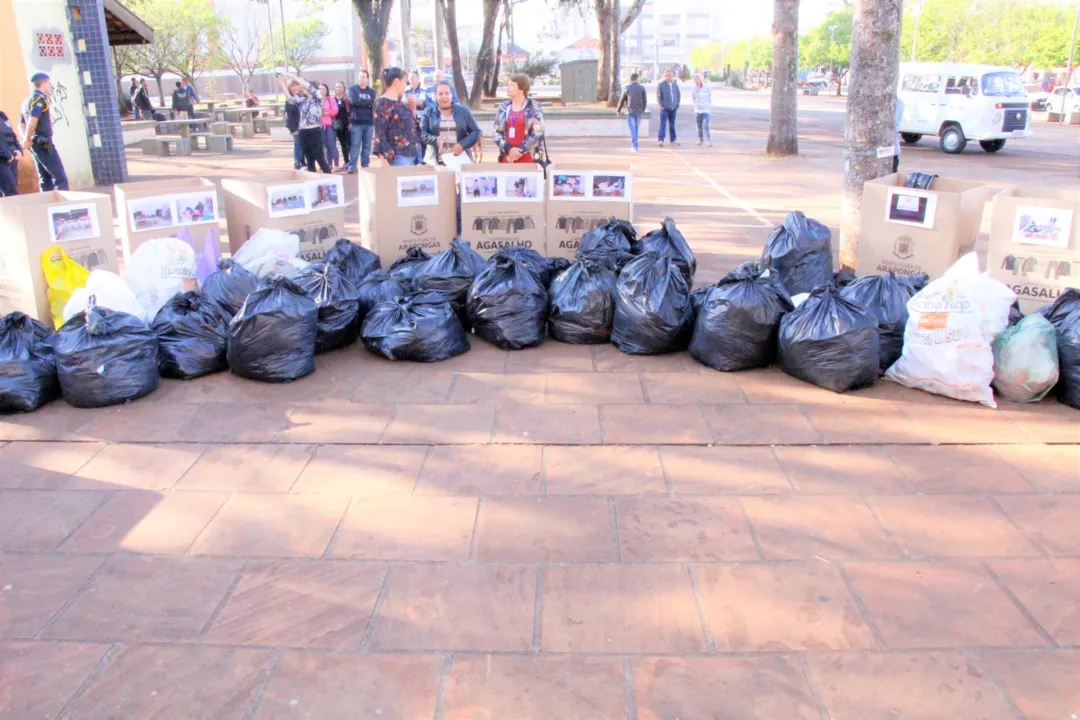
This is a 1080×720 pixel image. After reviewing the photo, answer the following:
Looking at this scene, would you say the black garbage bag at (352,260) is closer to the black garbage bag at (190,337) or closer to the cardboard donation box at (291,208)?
→ the cardboard donation box at (291,208)

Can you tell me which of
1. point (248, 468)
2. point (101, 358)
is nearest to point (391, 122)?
point (101, 358)

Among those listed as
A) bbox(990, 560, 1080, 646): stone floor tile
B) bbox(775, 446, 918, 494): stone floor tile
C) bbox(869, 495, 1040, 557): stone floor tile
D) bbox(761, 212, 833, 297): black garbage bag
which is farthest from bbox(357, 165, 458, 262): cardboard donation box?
bbox(990, 560, 1080, 646): stone floor tile

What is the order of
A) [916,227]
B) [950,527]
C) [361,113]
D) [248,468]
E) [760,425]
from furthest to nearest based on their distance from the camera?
1. [361,113]
2. [916,227]
3. [760,425]
4. [248,468]
5. [950,527]

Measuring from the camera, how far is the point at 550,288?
19.2 ft

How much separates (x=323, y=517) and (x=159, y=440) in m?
1.29

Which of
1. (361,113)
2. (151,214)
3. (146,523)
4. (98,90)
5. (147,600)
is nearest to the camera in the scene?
(147,600)

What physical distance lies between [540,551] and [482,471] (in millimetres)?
750

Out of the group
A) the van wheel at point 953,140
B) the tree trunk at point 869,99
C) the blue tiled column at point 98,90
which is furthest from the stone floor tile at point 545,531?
the van wheel at point 953,140

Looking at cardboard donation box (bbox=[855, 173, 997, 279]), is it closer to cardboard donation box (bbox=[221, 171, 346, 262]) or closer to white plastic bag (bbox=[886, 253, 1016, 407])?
white plastic bag (bbox=[886, 253, 1016, 407])

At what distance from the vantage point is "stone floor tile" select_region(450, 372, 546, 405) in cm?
490

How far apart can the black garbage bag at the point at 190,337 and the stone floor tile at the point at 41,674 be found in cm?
245

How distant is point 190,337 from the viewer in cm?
523

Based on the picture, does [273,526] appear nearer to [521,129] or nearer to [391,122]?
[521,129]

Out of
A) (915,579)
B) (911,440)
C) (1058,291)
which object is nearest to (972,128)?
(1058,291)
